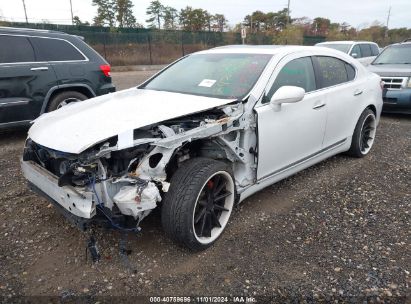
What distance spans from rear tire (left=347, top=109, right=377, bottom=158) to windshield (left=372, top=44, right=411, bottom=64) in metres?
4.05

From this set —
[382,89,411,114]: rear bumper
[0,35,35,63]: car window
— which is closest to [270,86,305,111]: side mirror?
[0,35,35,63]: car window

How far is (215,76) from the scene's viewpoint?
3.61 metres

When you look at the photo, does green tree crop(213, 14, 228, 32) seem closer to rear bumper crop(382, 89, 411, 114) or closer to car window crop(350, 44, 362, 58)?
car window crop(350, 44, 362, 58)

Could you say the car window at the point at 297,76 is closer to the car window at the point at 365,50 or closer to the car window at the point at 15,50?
the car window at the point at 15,50

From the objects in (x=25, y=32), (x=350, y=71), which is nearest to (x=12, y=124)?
(x=25, y=32)

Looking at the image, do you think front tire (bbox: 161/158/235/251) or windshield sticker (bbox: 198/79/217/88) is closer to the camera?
front tire (bbox: 161/158/235/251)

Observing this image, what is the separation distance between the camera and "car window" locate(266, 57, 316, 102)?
347cm

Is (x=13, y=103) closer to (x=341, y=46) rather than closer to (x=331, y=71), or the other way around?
(x=331, y=71)

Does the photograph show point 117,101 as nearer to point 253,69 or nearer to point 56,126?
point 56,126

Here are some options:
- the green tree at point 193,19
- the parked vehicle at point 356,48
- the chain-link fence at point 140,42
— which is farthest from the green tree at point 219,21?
the parked vehicle at point 356,48

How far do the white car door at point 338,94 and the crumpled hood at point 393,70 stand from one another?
336cm

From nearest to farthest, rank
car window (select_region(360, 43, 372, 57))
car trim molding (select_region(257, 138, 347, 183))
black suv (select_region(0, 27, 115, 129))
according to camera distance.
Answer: car trim molding (select_region(257, 138, 347, 183)) → black suv (select_region(0, 27, 115, 129)) → car window (select_region(360, 43, 372, 57))

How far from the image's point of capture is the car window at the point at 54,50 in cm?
568

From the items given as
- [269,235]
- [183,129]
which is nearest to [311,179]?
[269,235]
